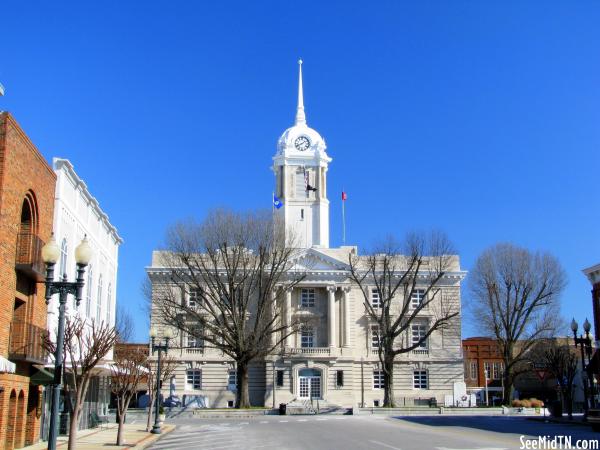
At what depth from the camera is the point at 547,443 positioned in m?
23.2

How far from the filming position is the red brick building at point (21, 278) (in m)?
21.7

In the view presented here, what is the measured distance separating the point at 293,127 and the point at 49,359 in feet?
195

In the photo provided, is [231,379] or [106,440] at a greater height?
[231,379]

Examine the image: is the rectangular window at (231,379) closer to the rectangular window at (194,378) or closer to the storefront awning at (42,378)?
the rectangular window at (194,378)

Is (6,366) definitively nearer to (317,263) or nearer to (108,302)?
(108,302)

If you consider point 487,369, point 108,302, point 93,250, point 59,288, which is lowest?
point 487,369

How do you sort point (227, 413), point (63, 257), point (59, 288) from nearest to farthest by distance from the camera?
point (59, 288) → point (63, 257) → point (227, 413)

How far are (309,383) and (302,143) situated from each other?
2575 centimetres

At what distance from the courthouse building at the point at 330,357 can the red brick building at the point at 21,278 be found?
39.9m

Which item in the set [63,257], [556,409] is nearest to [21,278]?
[63,257]

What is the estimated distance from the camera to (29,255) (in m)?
23.5

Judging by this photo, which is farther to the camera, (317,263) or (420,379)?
(420,379)

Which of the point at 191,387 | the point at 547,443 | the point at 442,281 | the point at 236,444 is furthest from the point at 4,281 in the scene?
the point at 442,281

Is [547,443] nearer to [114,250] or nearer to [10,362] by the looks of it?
[10,362]
